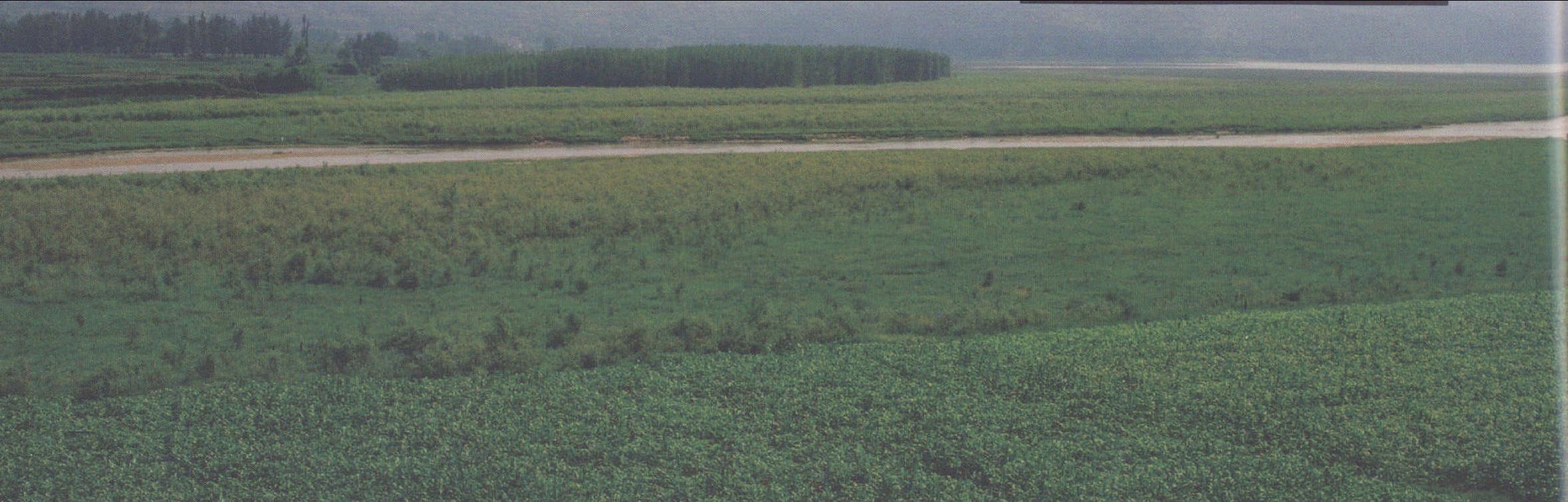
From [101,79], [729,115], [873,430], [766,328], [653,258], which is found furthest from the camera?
[729,115]

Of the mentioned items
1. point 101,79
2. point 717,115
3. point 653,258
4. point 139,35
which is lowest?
point 653,258

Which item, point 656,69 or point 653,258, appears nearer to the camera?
point 653,258

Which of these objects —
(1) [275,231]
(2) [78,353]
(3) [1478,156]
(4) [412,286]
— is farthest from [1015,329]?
(3) [1478,156]

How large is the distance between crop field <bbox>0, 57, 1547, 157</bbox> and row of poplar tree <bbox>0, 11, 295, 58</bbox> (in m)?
4.11

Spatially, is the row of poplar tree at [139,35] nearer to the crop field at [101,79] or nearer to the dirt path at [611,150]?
the crop field at [101,79]

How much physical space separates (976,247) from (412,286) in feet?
33.8

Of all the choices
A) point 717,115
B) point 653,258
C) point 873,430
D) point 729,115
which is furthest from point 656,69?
point 873,430

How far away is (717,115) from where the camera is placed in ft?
189

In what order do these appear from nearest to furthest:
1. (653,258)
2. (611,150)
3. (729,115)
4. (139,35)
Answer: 1. (653,258)
2. (139,35)
3. (611,150)
4. (729,115)

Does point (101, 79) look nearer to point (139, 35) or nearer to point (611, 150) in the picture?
point (139, 35)

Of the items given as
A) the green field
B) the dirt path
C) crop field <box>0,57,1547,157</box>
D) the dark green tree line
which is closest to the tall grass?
crop field <box>0,57,1547,157</box>

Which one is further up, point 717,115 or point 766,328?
point 717,115

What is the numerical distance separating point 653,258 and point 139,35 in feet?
54.0

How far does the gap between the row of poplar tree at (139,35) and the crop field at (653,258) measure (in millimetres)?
3381
